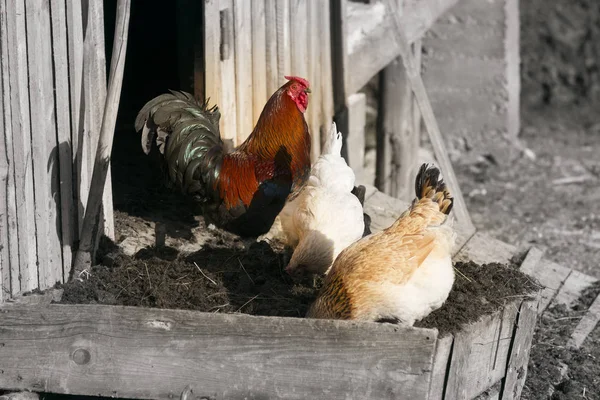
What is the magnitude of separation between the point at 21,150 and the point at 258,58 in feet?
7.94

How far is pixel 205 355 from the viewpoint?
14.3 feet

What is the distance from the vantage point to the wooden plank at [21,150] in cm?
461

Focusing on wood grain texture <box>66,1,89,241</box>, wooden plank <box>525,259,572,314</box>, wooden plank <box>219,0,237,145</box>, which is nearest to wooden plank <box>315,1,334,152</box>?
wooden plank <box>219,0,237,145</box>

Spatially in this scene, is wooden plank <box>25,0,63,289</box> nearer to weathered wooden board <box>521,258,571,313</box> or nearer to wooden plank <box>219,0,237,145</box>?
wooden plank <box>219,0,237,145</box>

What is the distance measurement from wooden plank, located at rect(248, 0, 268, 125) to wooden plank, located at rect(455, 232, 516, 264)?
1826mm

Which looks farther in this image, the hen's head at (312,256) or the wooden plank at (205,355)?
the hen's head at (312,256)

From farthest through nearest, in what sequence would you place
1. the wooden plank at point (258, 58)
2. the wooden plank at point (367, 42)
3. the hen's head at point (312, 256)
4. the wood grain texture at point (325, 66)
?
1. the wooden plank at point (367, 42)
2. the wood grain texture at point (325, 66)
3. the wooden plank at point (258, 58)
4. the hen's head at point (312, 256)

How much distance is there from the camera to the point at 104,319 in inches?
174

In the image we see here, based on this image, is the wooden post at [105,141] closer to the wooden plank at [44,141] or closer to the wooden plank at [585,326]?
the wooden plank at [44,141]

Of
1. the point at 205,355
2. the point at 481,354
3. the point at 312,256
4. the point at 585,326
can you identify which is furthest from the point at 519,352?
the point at 205,355

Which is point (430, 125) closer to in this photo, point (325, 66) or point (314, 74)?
point (325, 66)

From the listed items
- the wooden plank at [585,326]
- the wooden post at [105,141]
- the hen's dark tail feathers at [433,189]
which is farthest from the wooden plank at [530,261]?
the wooden post at [105,141]

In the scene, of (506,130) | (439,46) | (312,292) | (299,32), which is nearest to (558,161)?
(506,130)

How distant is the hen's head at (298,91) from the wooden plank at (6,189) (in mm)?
2114
